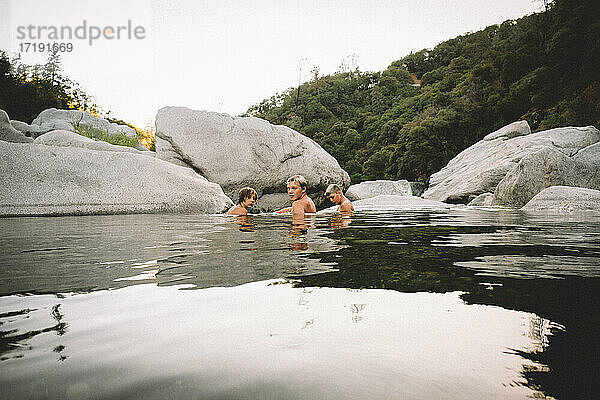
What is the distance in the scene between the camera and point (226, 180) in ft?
36.5

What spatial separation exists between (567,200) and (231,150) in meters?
8.09

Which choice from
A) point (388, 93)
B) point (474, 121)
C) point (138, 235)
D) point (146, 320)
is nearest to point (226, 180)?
point (138, 235)

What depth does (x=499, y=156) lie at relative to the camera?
531 inches

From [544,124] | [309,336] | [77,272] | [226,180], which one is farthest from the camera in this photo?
[544,124]

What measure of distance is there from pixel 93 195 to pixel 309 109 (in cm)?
3728

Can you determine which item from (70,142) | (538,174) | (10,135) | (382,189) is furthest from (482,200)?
(10,135)

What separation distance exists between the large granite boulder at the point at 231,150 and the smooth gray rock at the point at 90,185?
10.1 ft

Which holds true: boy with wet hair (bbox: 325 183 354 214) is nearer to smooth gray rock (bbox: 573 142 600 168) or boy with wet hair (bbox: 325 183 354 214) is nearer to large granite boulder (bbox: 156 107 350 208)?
large granite boulder (bbox: 156 107 350 208)

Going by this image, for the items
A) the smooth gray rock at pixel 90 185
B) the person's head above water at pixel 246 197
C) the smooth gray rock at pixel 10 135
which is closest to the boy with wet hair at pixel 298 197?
the person's head above water at pixel 246 197

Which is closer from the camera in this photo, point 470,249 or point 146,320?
point 146,320

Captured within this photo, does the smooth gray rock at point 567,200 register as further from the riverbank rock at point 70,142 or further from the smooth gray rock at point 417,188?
the smooth gray rock at point 417,188

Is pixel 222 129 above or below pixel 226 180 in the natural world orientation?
above

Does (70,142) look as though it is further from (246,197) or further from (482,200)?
(482,200)

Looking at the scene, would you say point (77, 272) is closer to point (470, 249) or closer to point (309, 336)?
point (309, 336)
